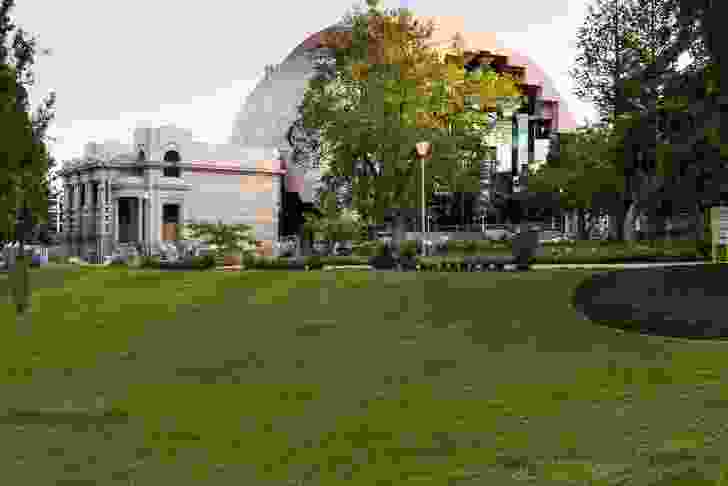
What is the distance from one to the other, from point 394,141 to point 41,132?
24.0 m

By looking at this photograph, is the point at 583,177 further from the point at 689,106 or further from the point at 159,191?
the point at 159,191

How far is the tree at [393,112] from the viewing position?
137 feet

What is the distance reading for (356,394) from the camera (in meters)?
7.75

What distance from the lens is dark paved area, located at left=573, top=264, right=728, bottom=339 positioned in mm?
11227

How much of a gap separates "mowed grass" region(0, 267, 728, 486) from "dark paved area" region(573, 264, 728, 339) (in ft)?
1.56

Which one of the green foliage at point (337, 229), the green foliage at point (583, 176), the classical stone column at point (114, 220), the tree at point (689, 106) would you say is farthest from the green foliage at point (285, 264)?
the classical stone column at point (114, 220)

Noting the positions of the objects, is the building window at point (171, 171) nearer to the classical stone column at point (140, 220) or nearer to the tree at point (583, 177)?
the classical stone column at point (140, 220)

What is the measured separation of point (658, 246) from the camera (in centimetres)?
2953

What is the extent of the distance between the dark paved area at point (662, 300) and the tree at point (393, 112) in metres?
27.5

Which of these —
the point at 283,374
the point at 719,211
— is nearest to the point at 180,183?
the point at 719,211

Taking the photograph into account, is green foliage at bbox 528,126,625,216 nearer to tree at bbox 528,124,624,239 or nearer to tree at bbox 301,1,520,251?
tree at bbox 528,124,624,239

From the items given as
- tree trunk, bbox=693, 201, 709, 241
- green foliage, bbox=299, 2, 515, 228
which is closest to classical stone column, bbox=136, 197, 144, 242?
green foliage, bbox=299, 2, 515, 228

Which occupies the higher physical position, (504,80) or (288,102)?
(288,102)

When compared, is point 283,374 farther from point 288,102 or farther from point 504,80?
point 288,102
